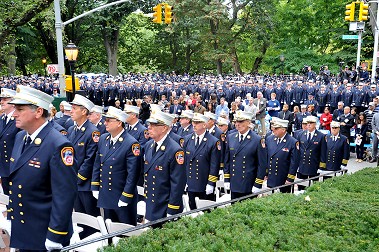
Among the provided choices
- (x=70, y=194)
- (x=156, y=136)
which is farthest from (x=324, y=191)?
(x=70, y=194)

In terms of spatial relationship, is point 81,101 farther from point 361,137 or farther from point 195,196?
A: point 361,137

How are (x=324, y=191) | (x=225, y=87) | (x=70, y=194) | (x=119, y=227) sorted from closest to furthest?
(x=70, y=194) < (x=119, y=227) < (x=324, y=191) < (x=225, y=87)

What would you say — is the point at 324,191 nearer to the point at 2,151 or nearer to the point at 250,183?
the point at 250,183

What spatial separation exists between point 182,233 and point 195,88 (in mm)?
22336

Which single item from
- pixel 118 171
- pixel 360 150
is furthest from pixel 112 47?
pixel 118 171

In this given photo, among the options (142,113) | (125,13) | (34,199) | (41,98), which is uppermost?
(125,13)

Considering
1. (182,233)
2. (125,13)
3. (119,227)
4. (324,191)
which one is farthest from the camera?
(125,13)

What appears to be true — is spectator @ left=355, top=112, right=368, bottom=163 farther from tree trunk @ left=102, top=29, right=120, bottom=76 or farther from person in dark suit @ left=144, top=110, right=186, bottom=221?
tree trunk @ left=102, top=29, right=120, bottom=76

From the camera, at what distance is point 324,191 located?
6.97 m

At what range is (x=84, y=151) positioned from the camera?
7.29 m

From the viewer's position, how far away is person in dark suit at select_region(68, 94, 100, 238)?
7121mm

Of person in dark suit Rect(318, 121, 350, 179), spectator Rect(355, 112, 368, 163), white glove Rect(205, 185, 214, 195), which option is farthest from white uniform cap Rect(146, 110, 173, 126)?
spectator Rect(355, 112, 368, 163)

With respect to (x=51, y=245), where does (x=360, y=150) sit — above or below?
below

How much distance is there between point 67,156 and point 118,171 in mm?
2111
